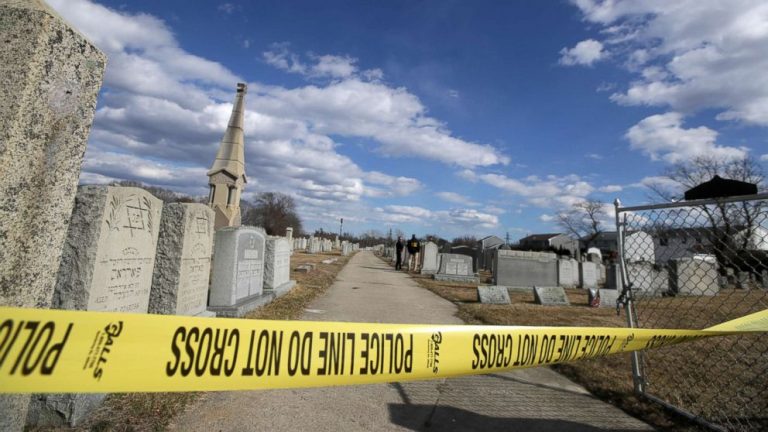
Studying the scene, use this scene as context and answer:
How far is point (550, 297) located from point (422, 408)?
8.41 m

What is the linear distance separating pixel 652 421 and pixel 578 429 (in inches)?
27.9

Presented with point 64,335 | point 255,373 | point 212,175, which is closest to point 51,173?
point 64,335

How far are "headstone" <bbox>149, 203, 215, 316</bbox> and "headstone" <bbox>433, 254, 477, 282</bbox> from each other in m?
12.5

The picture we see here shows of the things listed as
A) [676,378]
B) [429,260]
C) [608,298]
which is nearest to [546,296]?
[608,298]

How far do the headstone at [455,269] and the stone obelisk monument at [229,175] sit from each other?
1121 cm

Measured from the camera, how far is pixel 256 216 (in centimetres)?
6231

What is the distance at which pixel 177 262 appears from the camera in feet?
15.4

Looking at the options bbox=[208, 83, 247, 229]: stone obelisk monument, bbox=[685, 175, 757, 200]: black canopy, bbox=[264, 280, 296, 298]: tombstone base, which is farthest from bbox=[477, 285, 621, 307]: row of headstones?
bbox=[208, 83, 247, 229]: stone obelisk monument

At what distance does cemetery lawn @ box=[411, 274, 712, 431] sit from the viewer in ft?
10.6

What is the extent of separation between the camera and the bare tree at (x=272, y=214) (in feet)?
187

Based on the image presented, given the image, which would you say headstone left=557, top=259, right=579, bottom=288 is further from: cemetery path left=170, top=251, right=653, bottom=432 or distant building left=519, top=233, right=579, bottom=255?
distant building left=519, top=233, right=579, bottom=255

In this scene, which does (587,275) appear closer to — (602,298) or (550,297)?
(602,298)

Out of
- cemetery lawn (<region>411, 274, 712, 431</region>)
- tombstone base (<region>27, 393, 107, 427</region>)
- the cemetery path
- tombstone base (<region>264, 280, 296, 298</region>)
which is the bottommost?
the cemetery path

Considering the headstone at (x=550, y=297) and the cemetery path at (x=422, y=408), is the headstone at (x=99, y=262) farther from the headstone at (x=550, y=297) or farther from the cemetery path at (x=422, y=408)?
the headstone at (x=550, y=297)
